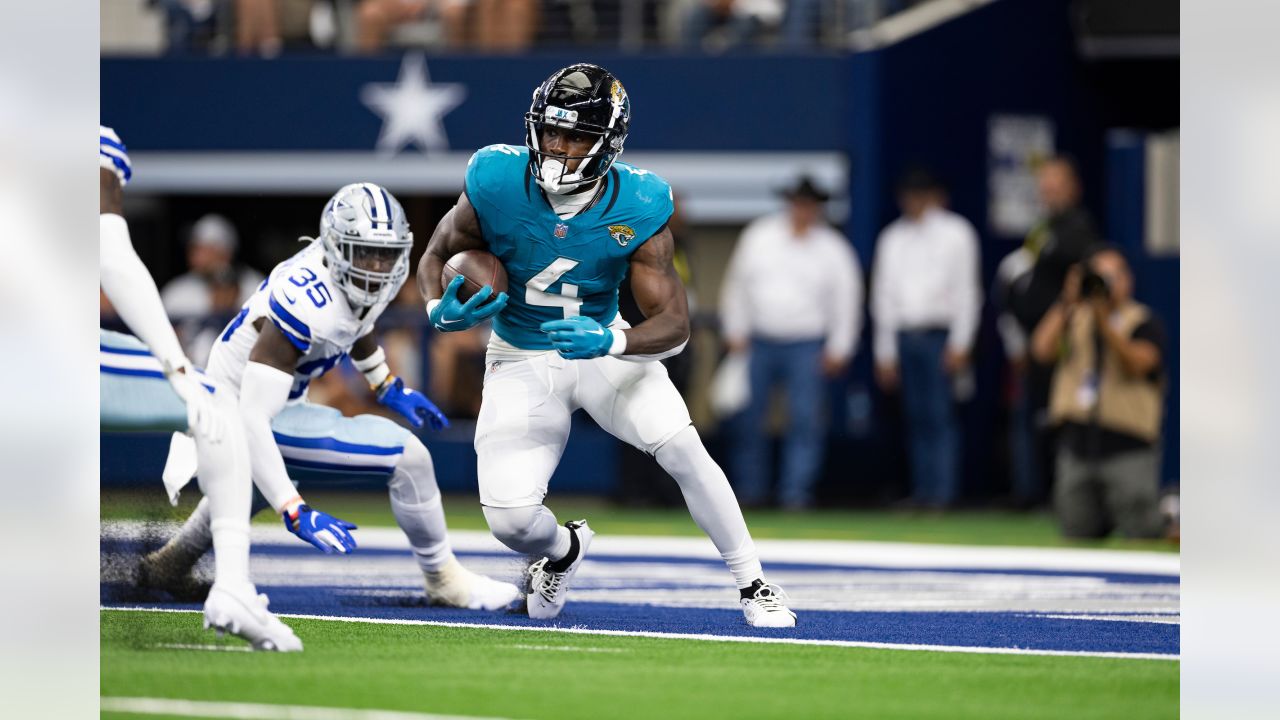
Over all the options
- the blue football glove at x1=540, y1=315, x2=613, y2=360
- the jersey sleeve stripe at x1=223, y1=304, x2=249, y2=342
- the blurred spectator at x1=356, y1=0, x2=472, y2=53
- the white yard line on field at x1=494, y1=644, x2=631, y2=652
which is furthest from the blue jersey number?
the blurred spectator at x1=356, y1=0, x2=472, y2=53

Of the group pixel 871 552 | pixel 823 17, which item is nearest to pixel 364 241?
pixel 871 552

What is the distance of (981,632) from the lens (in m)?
6.31

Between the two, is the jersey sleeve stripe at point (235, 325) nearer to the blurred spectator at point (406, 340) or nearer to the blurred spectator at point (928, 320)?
the blurred spectator at point (928, 320)

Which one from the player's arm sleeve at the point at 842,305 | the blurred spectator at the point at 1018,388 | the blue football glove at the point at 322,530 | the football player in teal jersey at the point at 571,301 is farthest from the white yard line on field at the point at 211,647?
the player's arm sleeve at the point at 842,305

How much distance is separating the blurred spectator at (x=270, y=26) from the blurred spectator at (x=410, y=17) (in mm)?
444

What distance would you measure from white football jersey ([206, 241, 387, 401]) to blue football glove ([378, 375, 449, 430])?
0.80 ft

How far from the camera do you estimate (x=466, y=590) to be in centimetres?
678

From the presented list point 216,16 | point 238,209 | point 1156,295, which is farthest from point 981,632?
point 238,209

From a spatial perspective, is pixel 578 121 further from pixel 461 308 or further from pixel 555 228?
pixel 461 308

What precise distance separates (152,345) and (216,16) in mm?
8333
